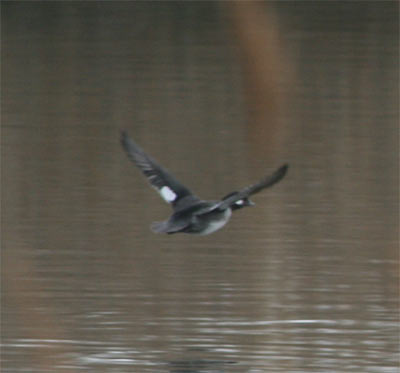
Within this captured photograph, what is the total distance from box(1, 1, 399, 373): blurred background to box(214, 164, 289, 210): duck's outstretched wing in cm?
72

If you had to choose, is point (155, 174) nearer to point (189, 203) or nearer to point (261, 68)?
point (189, 203)

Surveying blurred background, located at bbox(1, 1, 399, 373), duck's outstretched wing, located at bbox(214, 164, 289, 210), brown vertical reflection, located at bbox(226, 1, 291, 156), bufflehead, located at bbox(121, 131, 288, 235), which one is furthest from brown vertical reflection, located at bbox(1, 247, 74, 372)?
brown vertical reflection, located at bbox(226, 1, 291, 156)

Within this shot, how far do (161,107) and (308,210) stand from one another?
313cm

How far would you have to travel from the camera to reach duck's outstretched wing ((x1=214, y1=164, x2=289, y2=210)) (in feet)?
18.0

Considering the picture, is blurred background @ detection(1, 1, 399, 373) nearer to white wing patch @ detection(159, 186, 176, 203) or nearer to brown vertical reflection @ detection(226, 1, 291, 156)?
brown vertical reflection @ detection(226, 1, 291, 156)

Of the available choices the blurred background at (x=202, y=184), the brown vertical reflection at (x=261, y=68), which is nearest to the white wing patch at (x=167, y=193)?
the blurred background at (x=202, y=184)

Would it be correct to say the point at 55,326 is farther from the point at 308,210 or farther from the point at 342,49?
the point at 342,49

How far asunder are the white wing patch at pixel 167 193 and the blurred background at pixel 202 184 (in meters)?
0.58

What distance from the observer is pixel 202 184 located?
921 cm

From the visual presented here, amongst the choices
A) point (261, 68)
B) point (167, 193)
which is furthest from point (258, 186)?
point (261, 68)

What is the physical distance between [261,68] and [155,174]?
724 cm

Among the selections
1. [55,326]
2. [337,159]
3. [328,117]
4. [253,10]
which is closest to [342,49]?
[253,10]

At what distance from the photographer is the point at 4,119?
10.9 m

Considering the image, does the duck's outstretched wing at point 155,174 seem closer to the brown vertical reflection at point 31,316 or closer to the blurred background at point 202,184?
the blurred background at point 202,184
